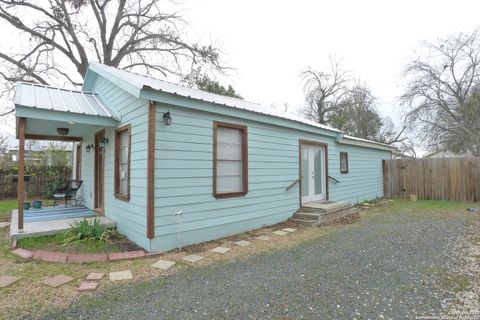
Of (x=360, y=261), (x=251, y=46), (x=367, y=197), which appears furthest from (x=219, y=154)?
(x=251, y=46)

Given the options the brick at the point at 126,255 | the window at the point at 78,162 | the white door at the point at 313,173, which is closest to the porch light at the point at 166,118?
the brick at the point at 126,255

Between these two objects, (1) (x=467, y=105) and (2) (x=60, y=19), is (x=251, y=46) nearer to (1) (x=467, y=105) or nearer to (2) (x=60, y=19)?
(2) (x=60, y=19)

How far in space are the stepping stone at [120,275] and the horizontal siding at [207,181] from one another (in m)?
0.93

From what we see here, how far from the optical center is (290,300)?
307 centimetres

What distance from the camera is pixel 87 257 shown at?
440 centimetres

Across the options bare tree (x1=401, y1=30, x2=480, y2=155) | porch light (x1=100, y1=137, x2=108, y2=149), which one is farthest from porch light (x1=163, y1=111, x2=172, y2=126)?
bare tree (x1=401, y1=30, x2=480, y2=155)

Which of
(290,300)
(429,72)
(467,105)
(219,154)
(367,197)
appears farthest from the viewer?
(429,72)

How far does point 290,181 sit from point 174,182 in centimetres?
386

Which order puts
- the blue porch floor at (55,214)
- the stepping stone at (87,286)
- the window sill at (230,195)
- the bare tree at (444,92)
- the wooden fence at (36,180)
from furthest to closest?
the bare tree at (444,92) → the wooden fence at (36,180) → the blue porch floor at (55,214) → the window sill at (230,195) → the stepping stone at (87,286)

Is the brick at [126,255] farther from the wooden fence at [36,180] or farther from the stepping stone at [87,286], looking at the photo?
the wooden fence at [36,180]

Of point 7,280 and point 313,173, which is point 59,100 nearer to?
point 7,280

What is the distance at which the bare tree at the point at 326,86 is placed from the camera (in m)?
26.4

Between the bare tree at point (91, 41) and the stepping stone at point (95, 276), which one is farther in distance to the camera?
the bare tree at point (91, 41)

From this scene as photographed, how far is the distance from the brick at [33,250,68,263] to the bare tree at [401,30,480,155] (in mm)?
20316
